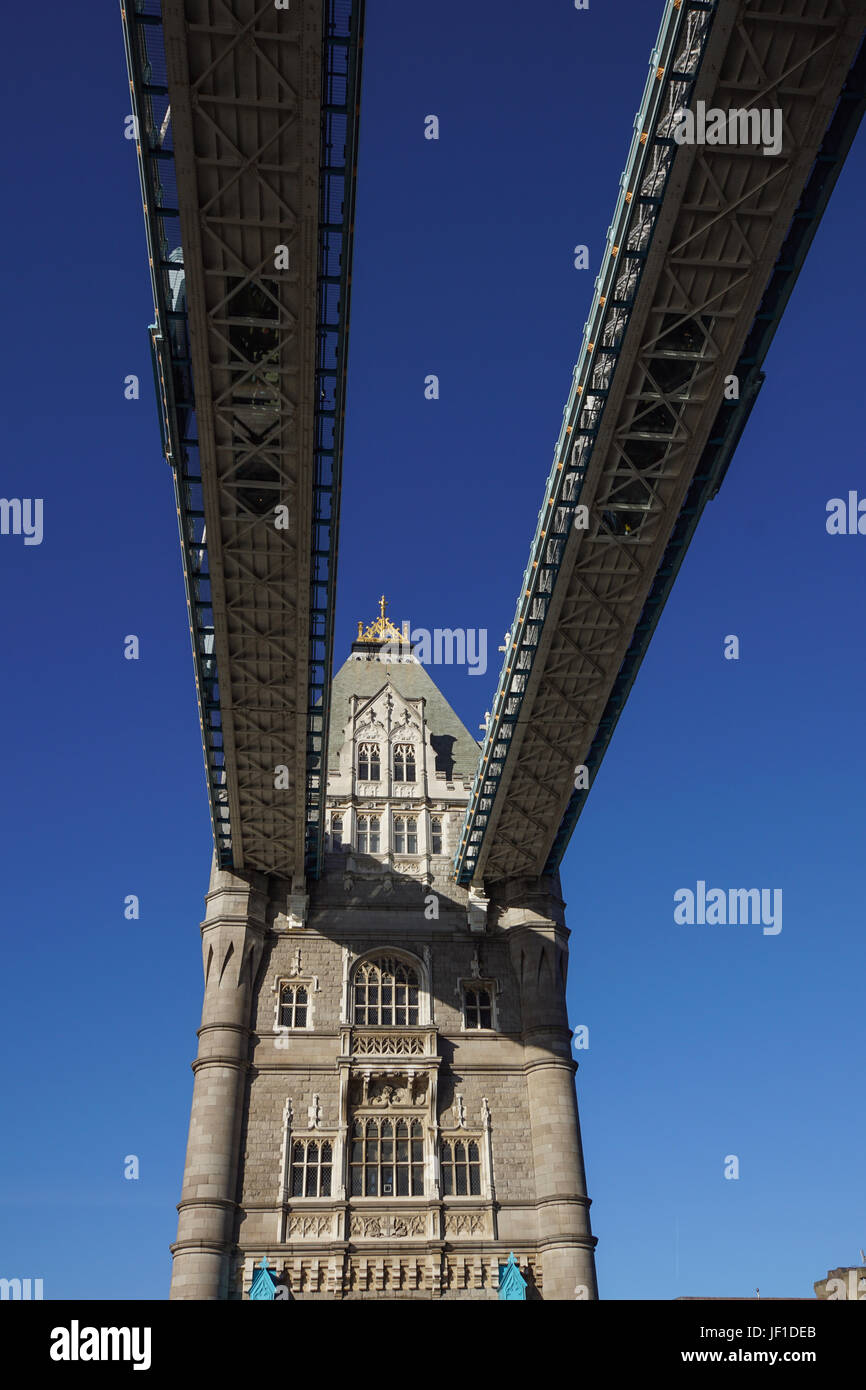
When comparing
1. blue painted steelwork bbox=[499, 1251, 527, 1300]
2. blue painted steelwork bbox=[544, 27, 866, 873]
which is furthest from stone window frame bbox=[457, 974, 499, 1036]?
blue painted steelwork bbox=[544, 27, 866, 873]

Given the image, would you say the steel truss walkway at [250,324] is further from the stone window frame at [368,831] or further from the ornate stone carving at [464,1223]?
the ornate stone carving at [464,1223]

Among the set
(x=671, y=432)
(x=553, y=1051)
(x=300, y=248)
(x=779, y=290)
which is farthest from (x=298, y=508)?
(x=553, y=1051)

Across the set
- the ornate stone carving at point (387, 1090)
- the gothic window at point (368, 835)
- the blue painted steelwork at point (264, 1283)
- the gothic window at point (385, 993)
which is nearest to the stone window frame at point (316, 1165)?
the ornate stone carving at point (387, 1090)

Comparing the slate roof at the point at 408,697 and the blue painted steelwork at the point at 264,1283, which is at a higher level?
the slate roof at the point at 408,697

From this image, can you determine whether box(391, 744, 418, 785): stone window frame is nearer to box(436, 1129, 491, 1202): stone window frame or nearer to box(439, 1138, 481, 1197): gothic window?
box(436, 1129, 491, 1202): stone window frame

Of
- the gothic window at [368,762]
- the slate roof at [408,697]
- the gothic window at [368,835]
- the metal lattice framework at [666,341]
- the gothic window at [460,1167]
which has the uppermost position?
the slate roof at [408,697]

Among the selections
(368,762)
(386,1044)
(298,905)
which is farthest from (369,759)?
(386,1044)
